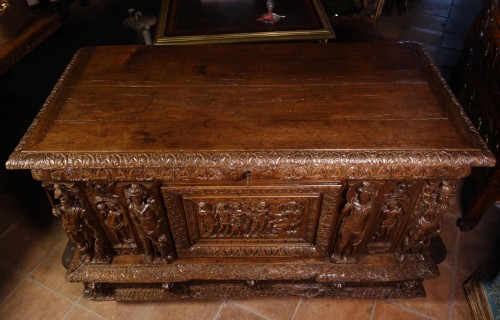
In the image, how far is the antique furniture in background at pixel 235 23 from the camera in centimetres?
241

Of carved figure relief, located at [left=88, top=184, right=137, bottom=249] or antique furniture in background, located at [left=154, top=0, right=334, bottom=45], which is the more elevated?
antique furniture in background, located at [left=154, top=0, right=334, bottom=45]

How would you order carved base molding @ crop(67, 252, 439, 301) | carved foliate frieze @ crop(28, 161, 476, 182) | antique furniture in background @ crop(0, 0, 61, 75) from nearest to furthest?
carved foliate frieze @ crop(28, 161, 476, 182)
carved base molding @ crop(67, 252, 439, 301)
antique furniture in background @ crop(0, 0, 61, 75)

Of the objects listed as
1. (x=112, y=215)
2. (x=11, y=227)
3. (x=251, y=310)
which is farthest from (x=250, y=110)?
(x=11, y=227)

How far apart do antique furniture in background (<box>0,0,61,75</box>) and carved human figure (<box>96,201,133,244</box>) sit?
102cm

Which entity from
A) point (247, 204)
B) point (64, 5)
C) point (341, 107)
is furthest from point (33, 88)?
point (341, 107)

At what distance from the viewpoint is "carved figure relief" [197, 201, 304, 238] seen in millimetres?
1560

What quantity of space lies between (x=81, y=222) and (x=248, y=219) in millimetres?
675

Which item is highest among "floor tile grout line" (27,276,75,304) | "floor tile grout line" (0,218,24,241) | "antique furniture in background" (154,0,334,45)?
"antique furniture in background" (154,0,334,45)

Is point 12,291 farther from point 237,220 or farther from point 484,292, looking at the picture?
point 484,292

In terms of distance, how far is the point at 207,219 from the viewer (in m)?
1.60

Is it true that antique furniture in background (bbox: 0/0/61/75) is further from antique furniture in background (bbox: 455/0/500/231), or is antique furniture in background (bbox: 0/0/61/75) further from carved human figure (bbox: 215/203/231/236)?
antique furniture in background (bbox: 455/0/500/231)

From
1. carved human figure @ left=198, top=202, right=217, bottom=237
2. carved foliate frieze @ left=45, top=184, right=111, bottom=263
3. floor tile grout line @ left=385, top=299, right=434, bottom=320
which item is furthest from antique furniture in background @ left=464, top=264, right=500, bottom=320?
carved foliate frieze @ left=45, top=184, right=111, bottom=263

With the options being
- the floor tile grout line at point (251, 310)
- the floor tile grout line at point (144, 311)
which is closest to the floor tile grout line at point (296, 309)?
the floor tile grout line at point (251, 310)

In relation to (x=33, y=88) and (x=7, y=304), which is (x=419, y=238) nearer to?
(x=7, y=304)
